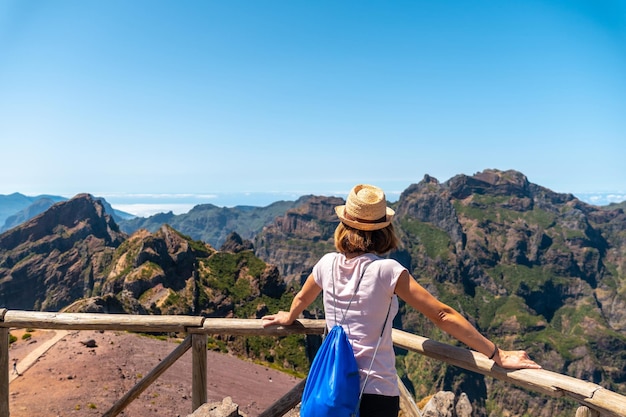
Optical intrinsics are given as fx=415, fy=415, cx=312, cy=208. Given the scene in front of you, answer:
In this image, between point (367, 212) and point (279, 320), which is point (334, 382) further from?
point (279, 320)

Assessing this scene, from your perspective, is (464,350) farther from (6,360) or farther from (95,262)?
(95,262)

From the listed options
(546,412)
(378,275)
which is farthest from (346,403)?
(546,412)

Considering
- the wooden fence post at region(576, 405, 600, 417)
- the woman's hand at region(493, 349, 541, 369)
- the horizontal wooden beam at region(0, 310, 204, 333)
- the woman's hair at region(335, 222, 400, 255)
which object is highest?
the woman's hair at region(335, 222, 400, 255)

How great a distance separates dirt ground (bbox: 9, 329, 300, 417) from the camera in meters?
12.6

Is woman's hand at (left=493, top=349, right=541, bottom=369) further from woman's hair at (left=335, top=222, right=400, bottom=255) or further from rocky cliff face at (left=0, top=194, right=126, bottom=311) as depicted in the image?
rocky cliff face at (left=0, top=194, right=126, bottom=311)

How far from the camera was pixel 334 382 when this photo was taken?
320 centimetres

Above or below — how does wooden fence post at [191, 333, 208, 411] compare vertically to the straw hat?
below

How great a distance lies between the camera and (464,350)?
4.27 meters

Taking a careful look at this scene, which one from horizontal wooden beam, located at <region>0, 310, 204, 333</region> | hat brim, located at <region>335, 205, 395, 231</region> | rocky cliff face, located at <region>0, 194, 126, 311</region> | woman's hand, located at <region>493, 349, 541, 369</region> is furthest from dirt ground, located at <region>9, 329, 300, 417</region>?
rocky cliff face, located at <region>0, 194, 126, 311</region>

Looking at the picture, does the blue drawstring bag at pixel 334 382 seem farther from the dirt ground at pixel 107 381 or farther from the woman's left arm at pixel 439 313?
the dirt ground at pixel 107 381

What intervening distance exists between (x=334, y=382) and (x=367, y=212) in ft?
4.52

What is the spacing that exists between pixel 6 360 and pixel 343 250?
5.42m

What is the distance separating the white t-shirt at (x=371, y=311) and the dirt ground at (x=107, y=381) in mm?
4489

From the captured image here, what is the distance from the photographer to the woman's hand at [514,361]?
153 inches
